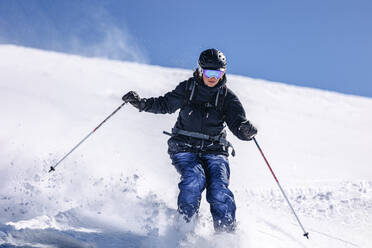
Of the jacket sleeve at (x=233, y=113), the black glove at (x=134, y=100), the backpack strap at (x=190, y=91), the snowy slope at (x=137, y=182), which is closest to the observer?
the snowy slope at (x=137, y=182)

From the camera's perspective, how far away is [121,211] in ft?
17.4

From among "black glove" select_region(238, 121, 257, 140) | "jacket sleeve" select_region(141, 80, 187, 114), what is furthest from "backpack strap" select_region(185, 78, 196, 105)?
"black glove" select_region(238, 121, 257, 140)

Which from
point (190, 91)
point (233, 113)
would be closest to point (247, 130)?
point (233, 113)

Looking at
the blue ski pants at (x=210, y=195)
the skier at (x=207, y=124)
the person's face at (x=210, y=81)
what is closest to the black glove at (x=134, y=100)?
the skier at (x=207, y=124)

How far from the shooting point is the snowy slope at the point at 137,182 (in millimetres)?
4500

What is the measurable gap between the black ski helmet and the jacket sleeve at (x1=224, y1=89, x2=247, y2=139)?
13.8 inches

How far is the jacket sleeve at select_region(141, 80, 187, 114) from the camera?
522 centimetres

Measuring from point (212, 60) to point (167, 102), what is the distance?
2.48 ft

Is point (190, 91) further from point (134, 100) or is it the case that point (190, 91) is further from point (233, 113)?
point (134, 100)

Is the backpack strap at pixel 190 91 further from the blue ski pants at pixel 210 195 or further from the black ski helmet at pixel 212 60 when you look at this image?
the blue ski pants at pixel 210 195

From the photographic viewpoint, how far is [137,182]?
6430mm

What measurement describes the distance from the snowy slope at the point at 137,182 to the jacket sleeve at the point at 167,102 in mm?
1151

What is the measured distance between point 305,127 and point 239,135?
1296 cm

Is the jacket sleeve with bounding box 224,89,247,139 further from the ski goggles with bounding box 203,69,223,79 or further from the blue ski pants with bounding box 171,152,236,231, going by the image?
the blue ski pants with bounding box 171,152,236,231
